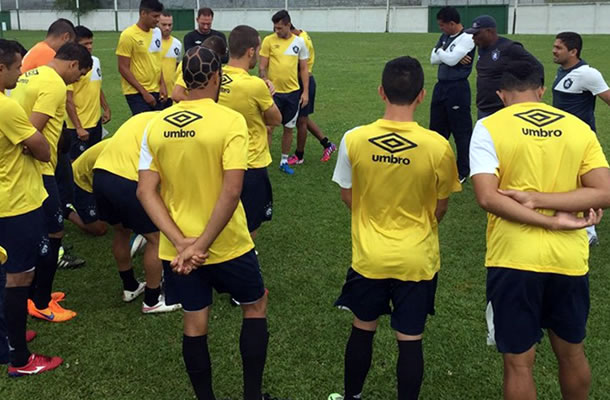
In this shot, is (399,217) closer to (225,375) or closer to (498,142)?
(498,142)

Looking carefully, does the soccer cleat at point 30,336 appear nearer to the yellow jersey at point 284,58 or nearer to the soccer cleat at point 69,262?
the soccer cleat at point 69,262

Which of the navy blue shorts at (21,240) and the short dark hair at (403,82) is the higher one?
the short dark hair at (403,82)

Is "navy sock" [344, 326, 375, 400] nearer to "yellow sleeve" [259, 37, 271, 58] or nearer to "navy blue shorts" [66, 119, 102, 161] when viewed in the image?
"navy blue shorts" [66, 119, 102, 161]

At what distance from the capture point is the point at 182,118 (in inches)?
119

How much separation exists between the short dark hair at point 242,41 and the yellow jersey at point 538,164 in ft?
7.52

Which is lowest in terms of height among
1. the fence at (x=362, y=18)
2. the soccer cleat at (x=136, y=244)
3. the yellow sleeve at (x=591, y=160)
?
the soccer cleat at (x=136, y=244)

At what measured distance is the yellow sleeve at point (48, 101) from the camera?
415cm

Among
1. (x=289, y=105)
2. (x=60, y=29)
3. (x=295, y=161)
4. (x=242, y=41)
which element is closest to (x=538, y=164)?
(x=242, y=41)

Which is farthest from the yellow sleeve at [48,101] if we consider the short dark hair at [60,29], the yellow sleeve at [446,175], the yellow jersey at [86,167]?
the yellow sleeve at [446,175]

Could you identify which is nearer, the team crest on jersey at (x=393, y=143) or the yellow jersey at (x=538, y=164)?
the yellow jersey at (x=538, y=164)

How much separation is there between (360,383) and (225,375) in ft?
3.43

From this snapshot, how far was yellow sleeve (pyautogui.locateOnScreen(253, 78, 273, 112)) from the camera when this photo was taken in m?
4.52

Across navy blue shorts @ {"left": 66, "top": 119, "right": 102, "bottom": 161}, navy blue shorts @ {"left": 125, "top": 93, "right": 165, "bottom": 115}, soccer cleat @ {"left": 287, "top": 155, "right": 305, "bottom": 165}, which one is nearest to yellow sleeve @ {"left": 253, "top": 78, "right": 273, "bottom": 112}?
navy blue shorts @ {"left": 66, "top": 119, "right": 102, "bottom": 161}

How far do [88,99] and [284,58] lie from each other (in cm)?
311
